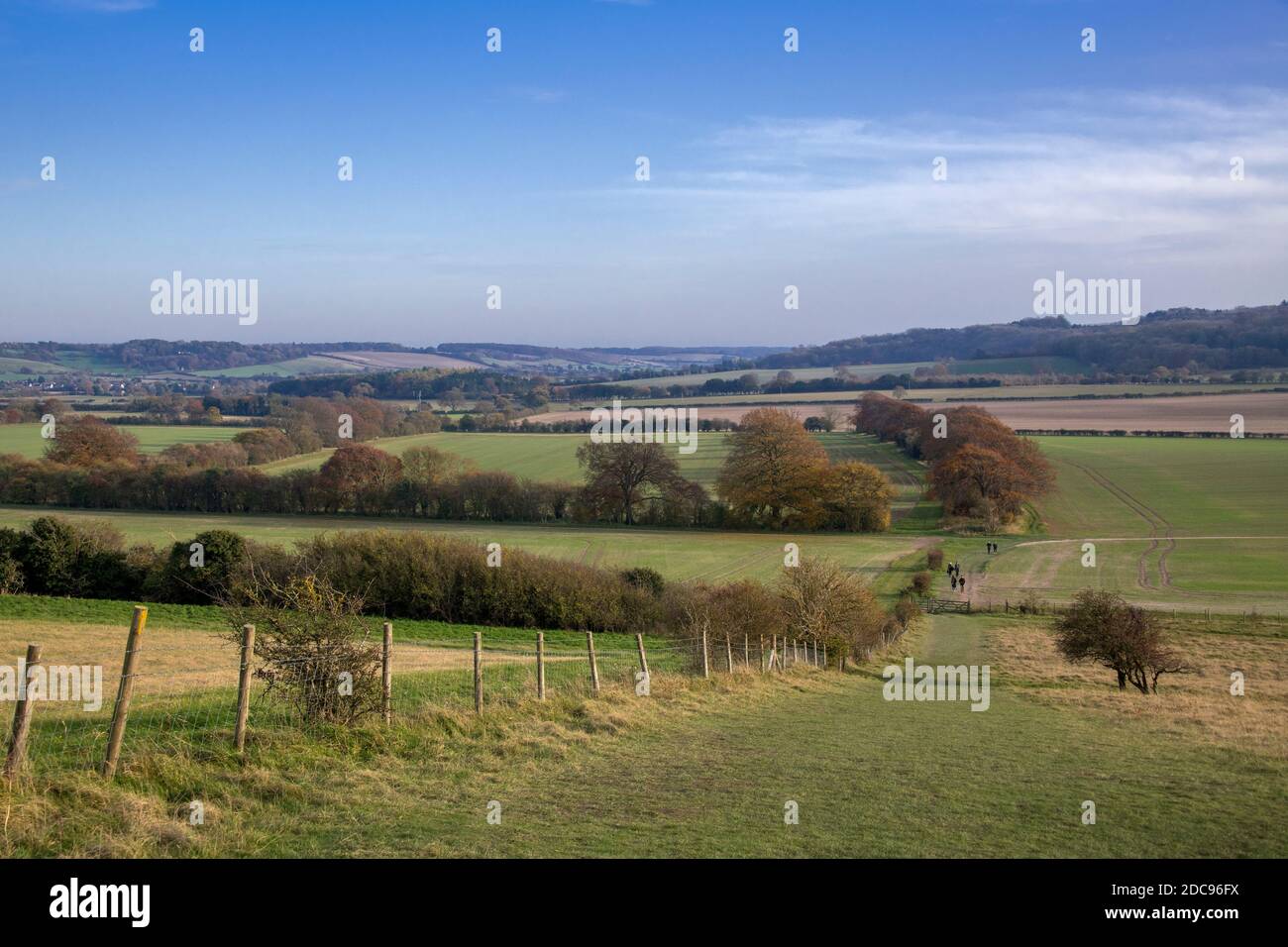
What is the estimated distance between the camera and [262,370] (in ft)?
636

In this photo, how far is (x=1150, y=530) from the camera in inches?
2594

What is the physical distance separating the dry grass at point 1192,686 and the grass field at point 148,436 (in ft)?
237

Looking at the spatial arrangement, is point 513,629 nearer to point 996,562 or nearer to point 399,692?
point 399,692

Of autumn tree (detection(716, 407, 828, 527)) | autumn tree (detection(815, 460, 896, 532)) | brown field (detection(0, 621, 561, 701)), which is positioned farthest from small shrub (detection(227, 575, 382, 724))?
autumn tree (detection(815, 460, 896, 532))

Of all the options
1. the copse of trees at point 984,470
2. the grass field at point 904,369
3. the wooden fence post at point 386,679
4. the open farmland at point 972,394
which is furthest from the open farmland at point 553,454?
the wooden fence post at point 386,679

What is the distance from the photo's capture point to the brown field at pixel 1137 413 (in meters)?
101

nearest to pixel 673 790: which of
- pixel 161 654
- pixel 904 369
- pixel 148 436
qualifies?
pixel 161 654

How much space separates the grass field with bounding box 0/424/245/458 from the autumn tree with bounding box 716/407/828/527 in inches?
1918

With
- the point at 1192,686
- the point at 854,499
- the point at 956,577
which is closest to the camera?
the point at 1192,686

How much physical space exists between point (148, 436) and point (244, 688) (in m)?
97.0

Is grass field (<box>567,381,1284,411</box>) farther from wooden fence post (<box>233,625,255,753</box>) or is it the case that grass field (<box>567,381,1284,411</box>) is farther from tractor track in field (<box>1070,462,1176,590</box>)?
wooden fence post (<box>233,625,255,753</box>)

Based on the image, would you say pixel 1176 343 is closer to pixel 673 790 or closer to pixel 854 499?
pixel 854 499

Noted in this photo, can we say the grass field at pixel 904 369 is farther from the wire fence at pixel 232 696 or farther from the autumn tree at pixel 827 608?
the wire fence at pixel 232 696
